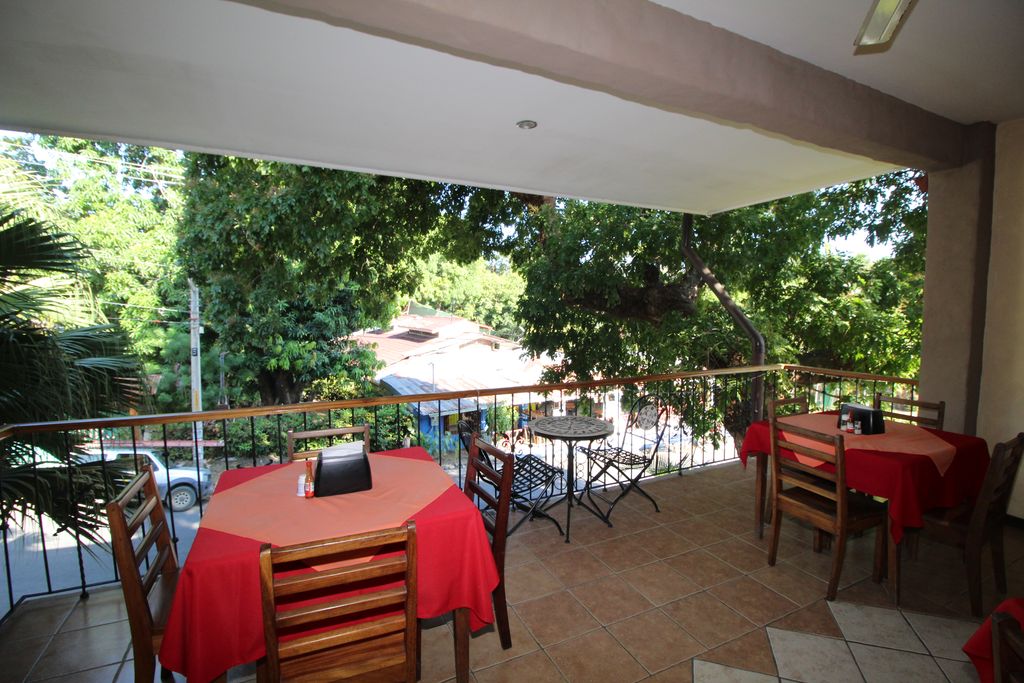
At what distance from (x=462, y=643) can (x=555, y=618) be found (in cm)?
73

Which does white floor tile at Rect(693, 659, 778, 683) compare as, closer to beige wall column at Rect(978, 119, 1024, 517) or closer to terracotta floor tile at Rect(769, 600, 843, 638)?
terracotta floor tile at Rect(769, 600, 843, 638)

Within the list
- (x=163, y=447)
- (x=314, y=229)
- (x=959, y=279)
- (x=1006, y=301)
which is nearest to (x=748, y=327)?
(x=959, y=279)

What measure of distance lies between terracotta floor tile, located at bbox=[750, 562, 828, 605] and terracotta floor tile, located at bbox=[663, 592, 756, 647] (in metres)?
0.36

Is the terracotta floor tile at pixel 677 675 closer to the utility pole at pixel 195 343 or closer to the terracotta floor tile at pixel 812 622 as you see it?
the terracotta floor tile at pixel 812 622

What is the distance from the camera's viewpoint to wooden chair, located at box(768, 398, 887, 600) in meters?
2.41

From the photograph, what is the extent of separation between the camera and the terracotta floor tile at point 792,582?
253cm

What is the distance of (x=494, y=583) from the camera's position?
169cm

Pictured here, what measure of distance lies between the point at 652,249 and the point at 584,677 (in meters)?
5.98

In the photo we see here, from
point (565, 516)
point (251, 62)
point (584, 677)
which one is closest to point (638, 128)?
point (251, 62)

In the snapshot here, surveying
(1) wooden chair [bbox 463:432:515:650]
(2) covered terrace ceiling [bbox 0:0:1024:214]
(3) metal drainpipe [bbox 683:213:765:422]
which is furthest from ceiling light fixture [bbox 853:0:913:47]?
(3) metal drainpipe [bbox 683:213:765:422]

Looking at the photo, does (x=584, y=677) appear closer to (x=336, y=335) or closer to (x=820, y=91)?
(x=820, y=91)

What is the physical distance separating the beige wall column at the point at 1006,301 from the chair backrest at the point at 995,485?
1.28m

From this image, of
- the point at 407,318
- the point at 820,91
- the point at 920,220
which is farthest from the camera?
the point at 407,318

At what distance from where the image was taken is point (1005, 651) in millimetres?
1059
